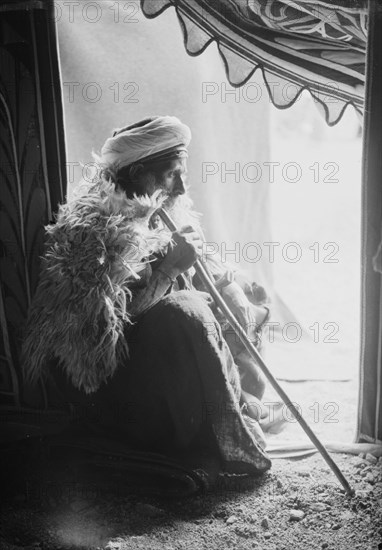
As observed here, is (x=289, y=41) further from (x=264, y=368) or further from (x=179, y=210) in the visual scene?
(x=264, y=368)

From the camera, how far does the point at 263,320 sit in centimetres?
325

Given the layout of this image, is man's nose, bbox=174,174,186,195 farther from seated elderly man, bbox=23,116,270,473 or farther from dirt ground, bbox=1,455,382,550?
dirt ground, bbox=1,455,382,550

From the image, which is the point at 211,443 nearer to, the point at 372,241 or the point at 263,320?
the point at 263,320

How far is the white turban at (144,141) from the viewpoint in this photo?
8.91ft

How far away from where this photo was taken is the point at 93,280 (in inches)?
101

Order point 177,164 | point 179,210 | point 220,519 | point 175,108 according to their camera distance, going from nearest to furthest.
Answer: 1. point 220,519
2. point 177,164
3. point 179,210
4. point 175,108

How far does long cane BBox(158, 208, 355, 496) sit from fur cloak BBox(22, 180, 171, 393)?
183 millimetres

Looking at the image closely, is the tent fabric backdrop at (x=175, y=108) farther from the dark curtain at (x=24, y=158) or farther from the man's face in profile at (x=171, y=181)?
the man's face in profile at (x=171, y=181)

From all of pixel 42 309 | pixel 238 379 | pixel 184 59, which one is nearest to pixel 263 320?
pixel 238 379

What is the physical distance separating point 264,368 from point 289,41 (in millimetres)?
1388

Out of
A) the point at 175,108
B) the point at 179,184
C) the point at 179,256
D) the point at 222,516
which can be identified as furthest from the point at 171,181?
the point at 222,516

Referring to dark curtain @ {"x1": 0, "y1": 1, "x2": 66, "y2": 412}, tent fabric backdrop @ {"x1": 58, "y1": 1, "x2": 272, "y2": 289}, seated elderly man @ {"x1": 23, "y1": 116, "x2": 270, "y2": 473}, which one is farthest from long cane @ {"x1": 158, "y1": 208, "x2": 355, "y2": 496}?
tent fabric backdrop @ {"x1": 58, "y1": 1, "x2": 272, "y2": 289}

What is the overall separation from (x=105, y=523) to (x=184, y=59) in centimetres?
253

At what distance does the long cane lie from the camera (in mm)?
2699
